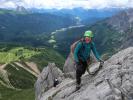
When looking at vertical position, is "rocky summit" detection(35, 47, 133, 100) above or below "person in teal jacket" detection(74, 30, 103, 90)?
below

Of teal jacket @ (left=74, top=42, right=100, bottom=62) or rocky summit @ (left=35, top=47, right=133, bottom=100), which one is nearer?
rocky summit @ (left=35, top=47, right=133, bottom=100)

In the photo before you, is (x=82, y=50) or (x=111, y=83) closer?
(x=111, y=83)

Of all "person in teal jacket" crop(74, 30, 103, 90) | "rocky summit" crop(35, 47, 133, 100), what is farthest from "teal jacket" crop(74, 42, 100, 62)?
"rocky summit" crop(35, 47, 133, 100)

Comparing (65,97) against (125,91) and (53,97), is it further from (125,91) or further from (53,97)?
(125,91)

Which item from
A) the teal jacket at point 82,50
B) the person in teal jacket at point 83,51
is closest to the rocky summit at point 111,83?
the person in teal jacket at point 83,51

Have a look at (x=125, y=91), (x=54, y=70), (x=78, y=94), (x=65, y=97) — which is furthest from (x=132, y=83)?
(x=54, y=70)

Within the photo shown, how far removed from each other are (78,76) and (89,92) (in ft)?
12.9

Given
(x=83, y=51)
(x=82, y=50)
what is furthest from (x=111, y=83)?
(x=82, y=50)

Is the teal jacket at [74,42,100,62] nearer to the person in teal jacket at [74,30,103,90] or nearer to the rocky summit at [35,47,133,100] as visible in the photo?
the person in teal jacket at [74,30,103,90]

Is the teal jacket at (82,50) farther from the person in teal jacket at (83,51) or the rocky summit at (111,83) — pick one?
the rocky summit at (111,83)

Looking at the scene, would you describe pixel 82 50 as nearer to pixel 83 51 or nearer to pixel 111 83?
pixel 83 51

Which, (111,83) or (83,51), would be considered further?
(83,51)

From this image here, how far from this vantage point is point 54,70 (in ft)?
260

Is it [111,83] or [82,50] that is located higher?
[82,50]
